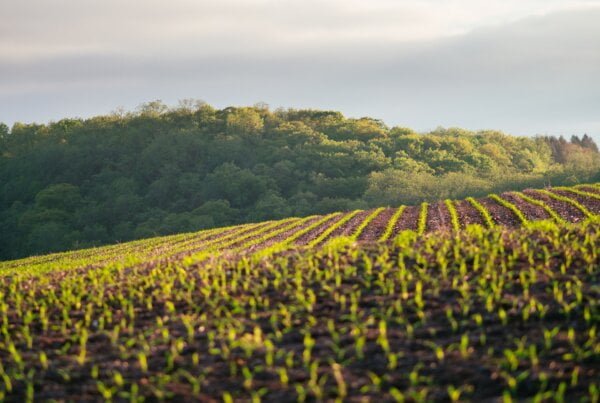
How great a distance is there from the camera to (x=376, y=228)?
3170 centimetres

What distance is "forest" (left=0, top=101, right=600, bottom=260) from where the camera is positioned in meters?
79.1

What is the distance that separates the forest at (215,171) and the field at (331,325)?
198ft

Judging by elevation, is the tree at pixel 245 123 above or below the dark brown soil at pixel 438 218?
above

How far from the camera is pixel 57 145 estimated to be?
10494 centimetres

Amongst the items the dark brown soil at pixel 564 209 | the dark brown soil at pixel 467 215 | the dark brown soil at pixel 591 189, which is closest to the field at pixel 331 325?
the dark brown soil at pixel 564 209

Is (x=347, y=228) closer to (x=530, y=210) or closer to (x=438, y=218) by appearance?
(x=438, y=218)

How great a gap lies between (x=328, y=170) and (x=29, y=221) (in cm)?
3776

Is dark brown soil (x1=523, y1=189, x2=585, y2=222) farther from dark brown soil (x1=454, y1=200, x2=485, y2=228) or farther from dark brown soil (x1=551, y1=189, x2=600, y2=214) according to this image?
dark brown soil (x1=454, y1=200, x2=485, y2=228)

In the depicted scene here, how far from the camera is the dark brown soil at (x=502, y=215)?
2839 cm

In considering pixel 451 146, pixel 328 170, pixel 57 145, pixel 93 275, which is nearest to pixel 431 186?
pixel 328 170

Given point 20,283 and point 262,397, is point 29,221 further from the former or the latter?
point 262,397

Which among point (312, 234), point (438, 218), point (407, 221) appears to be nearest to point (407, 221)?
point (407, 221)

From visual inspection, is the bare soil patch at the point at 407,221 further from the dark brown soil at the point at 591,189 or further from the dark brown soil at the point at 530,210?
the dark brown soil at the point at 591,189

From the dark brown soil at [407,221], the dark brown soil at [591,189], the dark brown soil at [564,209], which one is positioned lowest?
the dark brown soil at [407,221]
